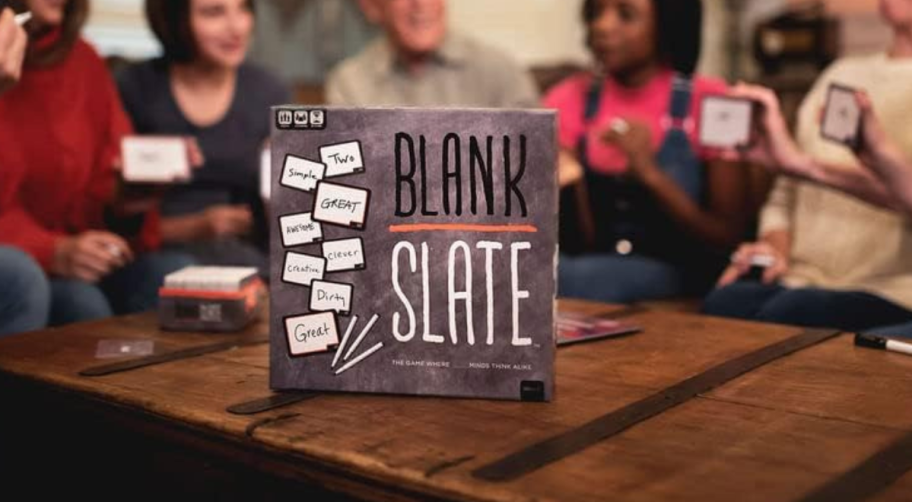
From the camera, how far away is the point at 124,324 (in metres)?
1.56

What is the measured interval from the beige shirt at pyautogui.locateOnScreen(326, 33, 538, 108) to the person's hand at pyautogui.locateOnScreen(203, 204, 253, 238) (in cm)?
51

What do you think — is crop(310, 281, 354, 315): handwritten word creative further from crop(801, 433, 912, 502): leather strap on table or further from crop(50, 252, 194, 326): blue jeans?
crop(50, 252, 194, 326): blue jeans

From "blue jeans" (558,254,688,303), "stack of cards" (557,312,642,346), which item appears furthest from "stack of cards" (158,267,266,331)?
"blue jeans" (558,254,688,303)

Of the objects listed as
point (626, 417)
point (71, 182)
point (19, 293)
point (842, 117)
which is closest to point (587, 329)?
point (626, 417)

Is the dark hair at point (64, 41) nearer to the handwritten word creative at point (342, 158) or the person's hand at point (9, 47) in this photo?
the person's hand at point (9, 47)

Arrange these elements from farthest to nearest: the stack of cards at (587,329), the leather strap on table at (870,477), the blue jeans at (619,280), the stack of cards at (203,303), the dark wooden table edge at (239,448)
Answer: the blue jeans at (619,280)
the stack of cards at (203,303)
the stack of cards at (587,329)
the dark wooden table edge at (239,448)
the leather strap on table at (870,477)

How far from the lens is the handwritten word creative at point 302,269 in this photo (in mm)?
1098

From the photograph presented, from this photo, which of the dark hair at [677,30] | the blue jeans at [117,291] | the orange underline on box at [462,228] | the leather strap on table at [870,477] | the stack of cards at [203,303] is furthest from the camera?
the dark hair at [677,30]

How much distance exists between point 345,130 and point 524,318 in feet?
0.94

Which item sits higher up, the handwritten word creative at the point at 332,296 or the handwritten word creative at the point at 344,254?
the handwritten word creative at the point at 344,254

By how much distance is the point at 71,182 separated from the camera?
2.04 metres

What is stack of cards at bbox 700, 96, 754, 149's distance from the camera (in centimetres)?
195

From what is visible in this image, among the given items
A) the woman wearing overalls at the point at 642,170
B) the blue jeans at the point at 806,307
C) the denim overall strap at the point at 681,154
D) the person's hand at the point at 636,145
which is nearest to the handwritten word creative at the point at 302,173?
the blue jeans at the point at 806,307

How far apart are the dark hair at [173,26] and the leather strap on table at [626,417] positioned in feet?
5.24
